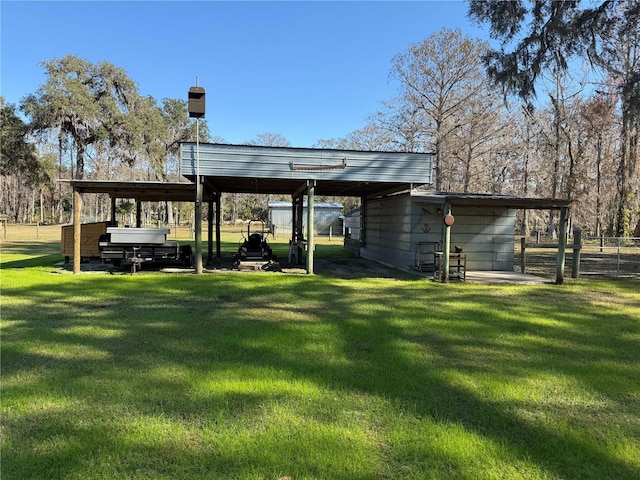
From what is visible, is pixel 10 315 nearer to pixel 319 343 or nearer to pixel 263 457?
pixel 319 343

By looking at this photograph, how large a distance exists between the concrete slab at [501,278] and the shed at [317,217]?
26323 mm

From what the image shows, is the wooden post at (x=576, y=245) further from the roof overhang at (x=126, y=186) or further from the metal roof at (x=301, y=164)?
the roof overhang at (x=126, y=186)

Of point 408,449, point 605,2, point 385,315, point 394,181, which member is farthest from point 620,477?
point 605,2

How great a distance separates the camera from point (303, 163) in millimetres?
11773

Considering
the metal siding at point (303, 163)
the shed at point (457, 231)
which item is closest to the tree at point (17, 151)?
the metal siding at point (303, 163)

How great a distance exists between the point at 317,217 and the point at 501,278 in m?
29.0

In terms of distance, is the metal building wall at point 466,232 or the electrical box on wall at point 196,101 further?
the metal building wall at point 466,232

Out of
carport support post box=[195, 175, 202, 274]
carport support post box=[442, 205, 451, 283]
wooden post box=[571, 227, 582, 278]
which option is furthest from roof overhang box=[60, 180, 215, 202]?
wooden post box=[571, 227, 582, 278]

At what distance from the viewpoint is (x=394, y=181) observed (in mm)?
12117

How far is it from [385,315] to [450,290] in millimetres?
3222

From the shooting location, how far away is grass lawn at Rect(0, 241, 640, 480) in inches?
104

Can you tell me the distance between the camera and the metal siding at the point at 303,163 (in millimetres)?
11414

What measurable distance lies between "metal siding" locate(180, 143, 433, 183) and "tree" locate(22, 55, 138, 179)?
1047 inches

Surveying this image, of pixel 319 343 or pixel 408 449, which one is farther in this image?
pixel 319 343
